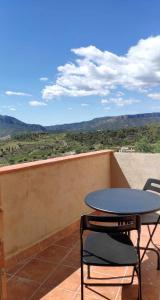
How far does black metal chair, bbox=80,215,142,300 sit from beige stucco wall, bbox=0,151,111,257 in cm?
101

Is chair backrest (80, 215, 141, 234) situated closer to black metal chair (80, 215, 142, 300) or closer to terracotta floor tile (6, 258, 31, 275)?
black metal chair (80, 215, 142, 300)

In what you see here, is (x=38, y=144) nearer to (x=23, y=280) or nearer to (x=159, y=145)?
(x=159, y=145)

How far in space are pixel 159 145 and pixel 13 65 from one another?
19.2 metres

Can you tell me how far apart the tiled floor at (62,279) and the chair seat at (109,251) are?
17.8 inches

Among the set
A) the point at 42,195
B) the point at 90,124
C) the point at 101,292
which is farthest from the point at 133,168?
the point at 90,124

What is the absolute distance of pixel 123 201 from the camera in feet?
8.52

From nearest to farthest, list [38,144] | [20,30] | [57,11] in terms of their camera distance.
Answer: [57,11] < [20,30] < [38,144]

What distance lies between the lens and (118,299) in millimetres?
2275

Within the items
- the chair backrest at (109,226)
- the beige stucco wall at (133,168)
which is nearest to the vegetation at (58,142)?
the beige stucco wall at (133,168)

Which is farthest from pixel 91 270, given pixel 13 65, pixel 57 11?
pixel 13 65

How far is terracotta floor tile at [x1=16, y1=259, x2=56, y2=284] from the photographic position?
106 inches

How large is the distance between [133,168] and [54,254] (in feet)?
7.07

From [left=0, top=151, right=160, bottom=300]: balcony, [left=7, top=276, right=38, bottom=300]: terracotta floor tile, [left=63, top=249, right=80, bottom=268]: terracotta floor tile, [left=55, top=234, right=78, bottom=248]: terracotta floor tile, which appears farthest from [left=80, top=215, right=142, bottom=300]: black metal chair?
[left=55, top=234, right=78, bottom=248]: terracotta floor tile

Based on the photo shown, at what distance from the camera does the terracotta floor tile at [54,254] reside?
307cm
